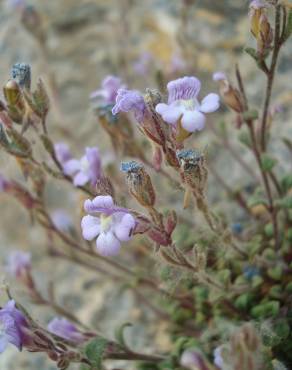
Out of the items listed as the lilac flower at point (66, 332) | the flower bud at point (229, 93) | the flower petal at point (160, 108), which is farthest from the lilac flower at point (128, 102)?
the lilac flower at point (66, 332)

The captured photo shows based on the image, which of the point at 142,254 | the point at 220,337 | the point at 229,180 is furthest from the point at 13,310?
the point at 229,180

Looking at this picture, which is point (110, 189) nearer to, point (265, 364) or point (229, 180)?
point (265, 364)

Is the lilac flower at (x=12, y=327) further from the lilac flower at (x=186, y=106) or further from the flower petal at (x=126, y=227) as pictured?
the lilac flower at (x=186, y=106)

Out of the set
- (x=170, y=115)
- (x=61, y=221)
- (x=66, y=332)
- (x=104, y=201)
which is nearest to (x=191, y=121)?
(x=170, y=115)

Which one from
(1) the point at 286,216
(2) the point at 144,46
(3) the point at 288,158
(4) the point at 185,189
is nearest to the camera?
(4) the point at 185,189

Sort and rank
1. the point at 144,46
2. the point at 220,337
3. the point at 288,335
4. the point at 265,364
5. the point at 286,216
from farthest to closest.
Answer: the point at 144,46, the point at 286,216, the point at 220,337, the point at 288,335, the point at 265,364

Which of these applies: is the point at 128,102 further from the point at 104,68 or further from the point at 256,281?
the point at 104,68
